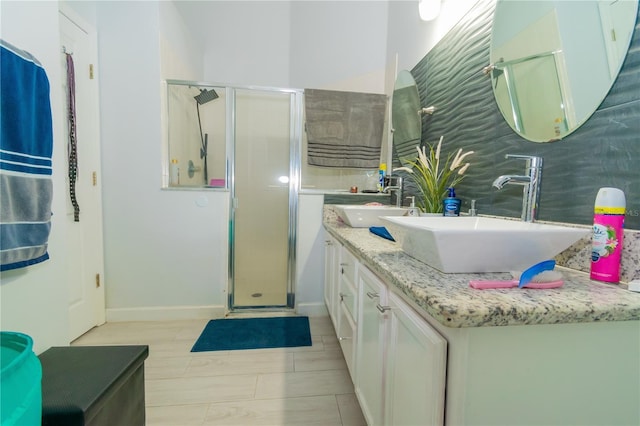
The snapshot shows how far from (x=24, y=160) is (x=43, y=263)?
42cm

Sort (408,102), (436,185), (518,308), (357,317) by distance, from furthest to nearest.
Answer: (408,102) < (436,185) < (357,317) < (518,308)

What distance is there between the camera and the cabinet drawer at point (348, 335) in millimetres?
1230

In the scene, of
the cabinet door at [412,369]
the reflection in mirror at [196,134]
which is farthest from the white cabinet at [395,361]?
the reflection in mirror at [196,134]

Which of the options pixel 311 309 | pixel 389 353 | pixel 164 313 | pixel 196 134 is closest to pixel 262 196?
pixel 196 134

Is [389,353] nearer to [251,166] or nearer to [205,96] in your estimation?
[251,166]

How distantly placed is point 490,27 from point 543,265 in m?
1.10

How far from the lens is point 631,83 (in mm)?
691

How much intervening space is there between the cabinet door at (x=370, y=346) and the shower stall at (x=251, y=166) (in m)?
1.31

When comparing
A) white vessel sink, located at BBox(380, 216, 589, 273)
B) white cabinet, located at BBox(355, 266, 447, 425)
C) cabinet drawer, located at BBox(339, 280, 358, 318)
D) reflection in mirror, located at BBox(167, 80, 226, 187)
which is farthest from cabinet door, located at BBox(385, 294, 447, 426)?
reflection in mirror, located at BBox(167, 80, 226, 187)

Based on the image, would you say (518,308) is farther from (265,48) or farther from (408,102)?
(265,48)

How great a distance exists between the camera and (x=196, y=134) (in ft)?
7.72

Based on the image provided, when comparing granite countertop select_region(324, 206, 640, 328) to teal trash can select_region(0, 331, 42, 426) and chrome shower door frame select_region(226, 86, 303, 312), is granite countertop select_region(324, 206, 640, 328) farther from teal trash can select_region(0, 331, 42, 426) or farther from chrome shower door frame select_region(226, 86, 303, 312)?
chrome shower door frame select_region(226, 86, 303, 312)

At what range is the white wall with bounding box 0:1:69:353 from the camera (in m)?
1.00

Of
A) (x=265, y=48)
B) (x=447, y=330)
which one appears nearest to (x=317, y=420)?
(x=447, y=330)
